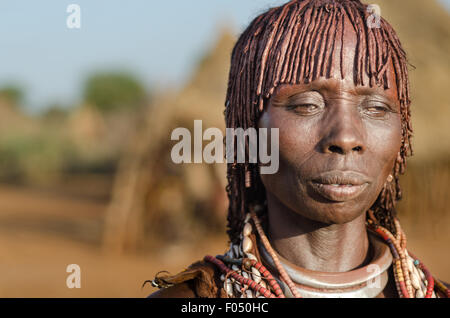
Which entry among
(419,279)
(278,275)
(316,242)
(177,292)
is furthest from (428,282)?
(177,292)

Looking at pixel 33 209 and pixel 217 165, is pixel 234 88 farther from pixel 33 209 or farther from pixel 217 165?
pixel 33 209

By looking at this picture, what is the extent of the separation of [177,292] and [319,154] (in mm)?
687

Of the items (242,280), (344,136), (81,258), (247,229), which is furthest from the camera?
(81,258)

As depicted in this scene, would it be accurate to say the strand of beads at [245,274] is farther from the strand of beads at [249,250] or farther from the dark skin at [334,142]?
the dark skin at [334,142]

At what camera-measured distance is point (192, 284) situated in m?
2.00

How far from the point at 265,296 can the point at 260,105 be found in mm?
638

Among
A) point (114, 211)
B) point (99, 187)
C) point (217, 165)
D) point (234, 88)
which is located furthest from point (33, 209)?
point (234, 88)

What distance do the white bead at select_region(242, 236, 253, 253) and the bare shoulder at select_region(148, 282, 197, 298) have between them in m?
0.24

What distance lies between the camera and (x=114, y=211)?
9766 millimetres

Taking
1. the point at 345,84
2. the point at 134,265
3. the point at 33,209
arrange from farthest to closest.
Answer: the point at 33,209 → the point at 134,265 → the point at 345,84

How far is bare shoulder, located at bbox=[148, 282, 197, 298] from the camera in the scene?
1.95 m

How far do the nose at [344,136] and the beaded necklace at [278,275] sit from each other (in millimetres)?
439

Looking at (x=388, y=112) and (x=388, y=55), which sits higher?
(x=388, y=55)

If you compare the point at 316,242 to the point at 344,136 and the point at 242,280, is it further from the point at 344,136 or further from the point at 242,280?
the point at 344,136
